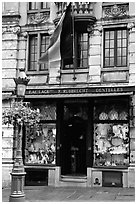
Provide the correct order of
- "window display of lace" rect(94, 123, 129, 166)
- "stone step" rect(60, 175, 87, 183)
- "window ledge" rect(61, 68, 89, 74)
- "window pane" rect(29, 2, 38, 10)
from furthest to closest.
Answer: "window pane" rect(29, 2, 38, 10) → "window ledge" rect(61, 68, 89, 74) → "stone step" rect(60, 175, 87, 183) → "window display of lace" rect(94, 123, 129, 166)

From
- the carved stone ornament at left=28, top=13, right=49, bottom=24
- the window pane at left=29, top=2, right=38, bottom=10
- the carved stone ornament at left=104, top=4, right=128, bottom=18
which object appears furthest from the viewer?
the window pane at left=29, top=2, right=38, bottom=10

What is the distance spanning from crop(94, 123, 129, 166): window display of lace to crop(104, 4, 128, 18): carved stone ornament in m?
5.28

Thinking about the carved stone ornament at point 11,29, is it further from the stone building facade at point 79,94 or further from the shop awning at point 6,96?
the shop awning at point 6,96

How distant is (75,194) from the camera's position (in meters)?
16.0

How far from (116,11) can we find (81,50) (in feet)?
8.35

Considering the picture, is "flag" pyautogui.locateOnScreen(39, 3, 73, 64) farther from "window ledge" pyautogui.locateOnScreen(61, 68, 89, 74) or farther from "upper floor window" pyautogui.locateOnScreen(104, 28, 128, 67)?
"upper floor window" pyautogui.locateOnScreen(104, 28, 128, 67)

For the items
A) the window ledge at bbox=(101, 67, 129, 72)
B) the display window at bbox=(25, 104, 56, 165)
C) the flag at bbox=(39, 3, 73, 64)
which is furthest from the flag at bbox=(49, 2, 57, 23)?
the display window at bbox=(25, 104, 56, 165)

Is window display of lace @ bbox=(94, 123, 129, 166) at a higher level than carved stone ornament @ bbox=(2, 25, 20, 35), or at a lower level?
lower

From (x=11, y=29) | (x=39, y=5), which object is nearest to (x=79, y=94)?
(x=11, y=29)

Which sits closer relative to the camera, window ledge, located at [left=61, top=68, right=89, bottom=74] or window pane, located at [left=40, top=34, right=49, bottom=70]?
window ledge, located at [left=61, top=68, right=89, bottom=74]

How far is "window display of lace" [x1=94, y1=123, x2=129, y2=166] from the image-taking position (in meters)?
17.9

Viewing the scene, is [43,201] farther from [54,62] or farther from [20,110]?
[54,62]

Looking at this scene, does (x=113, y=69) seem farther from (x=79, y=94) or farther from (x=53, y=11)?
(x=53, y=11)

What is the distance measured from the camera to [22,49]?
64.1ft
